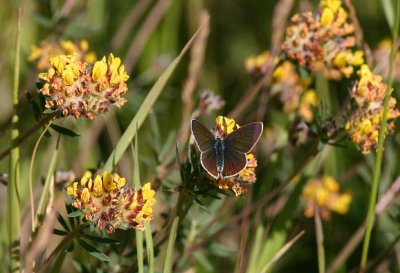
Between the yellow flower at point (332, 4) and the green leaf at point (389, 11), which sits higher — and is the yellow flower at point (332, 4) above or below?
above

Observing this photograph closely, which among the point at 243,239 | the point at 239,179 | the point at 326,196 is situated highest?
the point at 239,179

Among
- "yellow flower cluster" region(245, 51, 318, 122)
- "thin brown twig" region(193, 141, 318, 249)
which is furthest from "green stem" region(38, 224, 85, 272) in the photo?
"yellow flower cluster" region(245, 51, 318, 122)

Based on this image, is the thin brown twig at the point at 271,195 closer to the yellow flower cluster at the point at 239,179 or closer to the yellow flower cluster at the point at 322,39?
the yellow flower cluster at the point at 322,39

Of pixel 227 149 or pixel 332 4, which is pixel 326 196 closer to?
pixel 332 4

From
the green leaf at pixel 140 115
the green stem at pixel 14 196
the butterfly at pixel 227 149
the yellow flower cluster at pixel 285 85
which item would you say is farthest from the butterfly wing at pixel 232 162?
the yellow flower cluster at pixel 285 85

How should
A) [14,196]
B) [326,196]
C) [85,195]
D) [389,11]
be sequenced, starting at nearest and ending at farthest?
[85,195]
[14,196]
[389,11]
[326,196]

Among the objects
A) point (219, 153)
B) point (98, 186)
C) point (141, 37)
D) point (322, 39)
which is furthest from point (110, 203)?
point (141, 37)
